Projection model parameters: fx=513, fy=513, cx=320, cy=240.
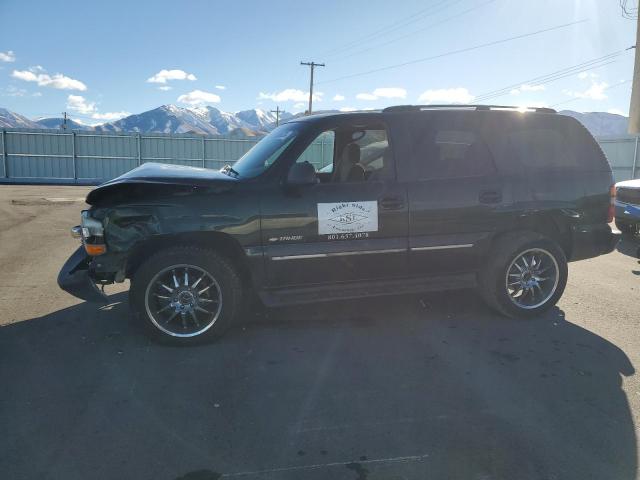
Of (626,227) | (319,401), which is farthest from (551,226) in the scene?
(626,227)

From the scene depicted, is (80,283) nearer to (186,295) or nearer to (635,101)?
(186,295)

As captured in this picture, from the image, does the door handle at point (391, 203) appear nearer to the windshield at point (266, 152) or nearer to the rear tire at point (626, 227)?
the windshield at point (266, 152)

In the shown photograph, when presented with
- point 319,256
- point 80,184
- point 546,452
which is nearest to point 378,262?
point 319,256

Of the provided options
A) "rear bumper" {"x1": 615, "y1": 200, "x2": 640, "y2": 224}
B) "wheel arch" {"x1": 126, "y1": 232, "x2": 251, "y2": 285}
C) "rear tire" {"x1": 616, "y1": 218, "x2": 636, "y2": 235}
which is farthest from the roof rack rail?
"rear tire" {"x1": 616, "y1": 218, "x2": 636, "y2": 235}

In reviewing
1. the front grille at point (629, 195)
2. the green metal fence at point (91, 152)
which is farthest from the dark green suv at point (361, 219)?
the green metal fence at point (91, 152)

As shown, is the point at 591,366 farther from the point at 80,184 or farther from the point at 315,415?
the point at 80,184

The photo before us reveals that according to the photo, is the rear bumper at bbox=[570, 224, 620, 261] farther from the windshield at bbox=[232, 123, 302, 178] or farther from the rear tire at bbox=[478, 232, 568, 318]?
the windshield at bbox=[232, 123, 302, 178]

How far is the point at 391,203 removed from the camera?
15.0ft

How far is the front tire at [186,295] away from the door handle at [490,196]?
7.86 feet

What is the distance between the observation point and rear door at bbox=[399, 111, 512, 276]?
15.4 feet

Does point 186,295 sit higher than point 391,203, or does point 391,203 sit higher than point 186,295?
point 391,203

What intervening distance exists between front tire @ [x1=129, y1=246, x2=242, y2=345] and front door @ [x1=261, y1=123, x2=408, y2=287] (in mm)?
407

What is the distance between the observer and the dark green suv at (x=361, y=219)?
4199 millimetres

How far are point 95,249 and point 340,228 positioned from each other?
2.03 meters
